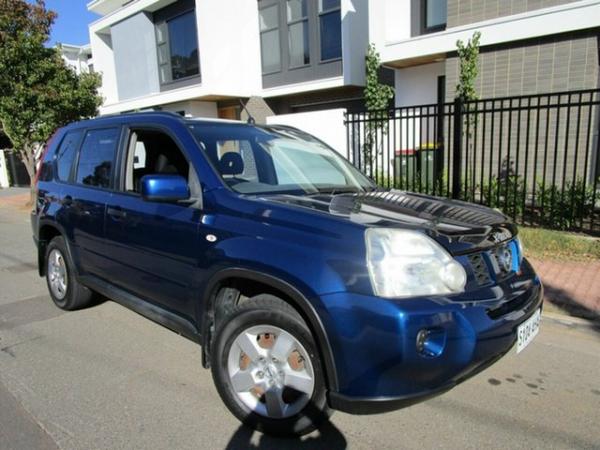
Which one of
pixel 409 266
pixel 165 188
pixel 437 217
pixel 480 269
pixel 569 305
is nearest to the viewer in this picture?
pixel 409 266

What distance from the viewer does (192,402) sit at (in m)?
2.94

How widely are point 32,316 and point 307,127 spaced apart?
21.3ft

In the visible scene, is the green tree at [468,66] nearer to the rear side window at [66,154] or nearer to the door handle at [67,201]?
the rear side window at [66,154]

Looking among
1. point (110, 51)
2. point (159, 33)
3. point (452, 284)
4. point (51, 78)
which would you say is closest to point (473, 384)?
point (452, 284)

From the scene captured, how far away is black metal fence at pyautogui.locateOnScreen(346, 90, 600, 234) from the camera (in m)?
6.64

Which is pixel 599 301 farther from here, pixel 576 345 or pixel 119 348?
pixel 119 348

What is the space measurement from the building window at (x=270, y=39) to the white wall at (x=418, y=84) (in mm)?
4818

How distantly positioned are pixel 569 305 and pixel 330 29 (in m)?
10.9

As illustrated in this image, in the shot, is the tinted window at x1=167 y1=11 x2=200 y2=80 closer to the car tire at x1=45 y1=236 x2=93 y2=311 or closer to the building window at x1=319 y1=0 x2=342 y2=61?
the building window at x1=319 y1=0 x2=342 y2=61

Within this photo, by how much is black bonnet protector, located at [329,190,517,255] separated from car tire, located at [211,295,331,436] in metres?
0.67

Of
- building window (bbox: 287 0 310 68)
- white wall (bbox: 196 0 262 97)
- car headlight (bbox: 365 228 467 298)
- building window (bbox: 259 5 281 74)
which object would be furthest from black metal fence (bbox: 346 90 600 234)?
white wall (bbox: 196 0 262 97)

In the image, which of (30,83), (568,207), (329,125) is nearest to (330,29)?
(329,125)

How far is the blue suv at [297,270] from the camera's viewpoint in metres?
2.14

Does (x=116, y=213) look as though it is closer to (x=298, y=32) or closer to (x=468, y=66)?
(x=468, y=66)
